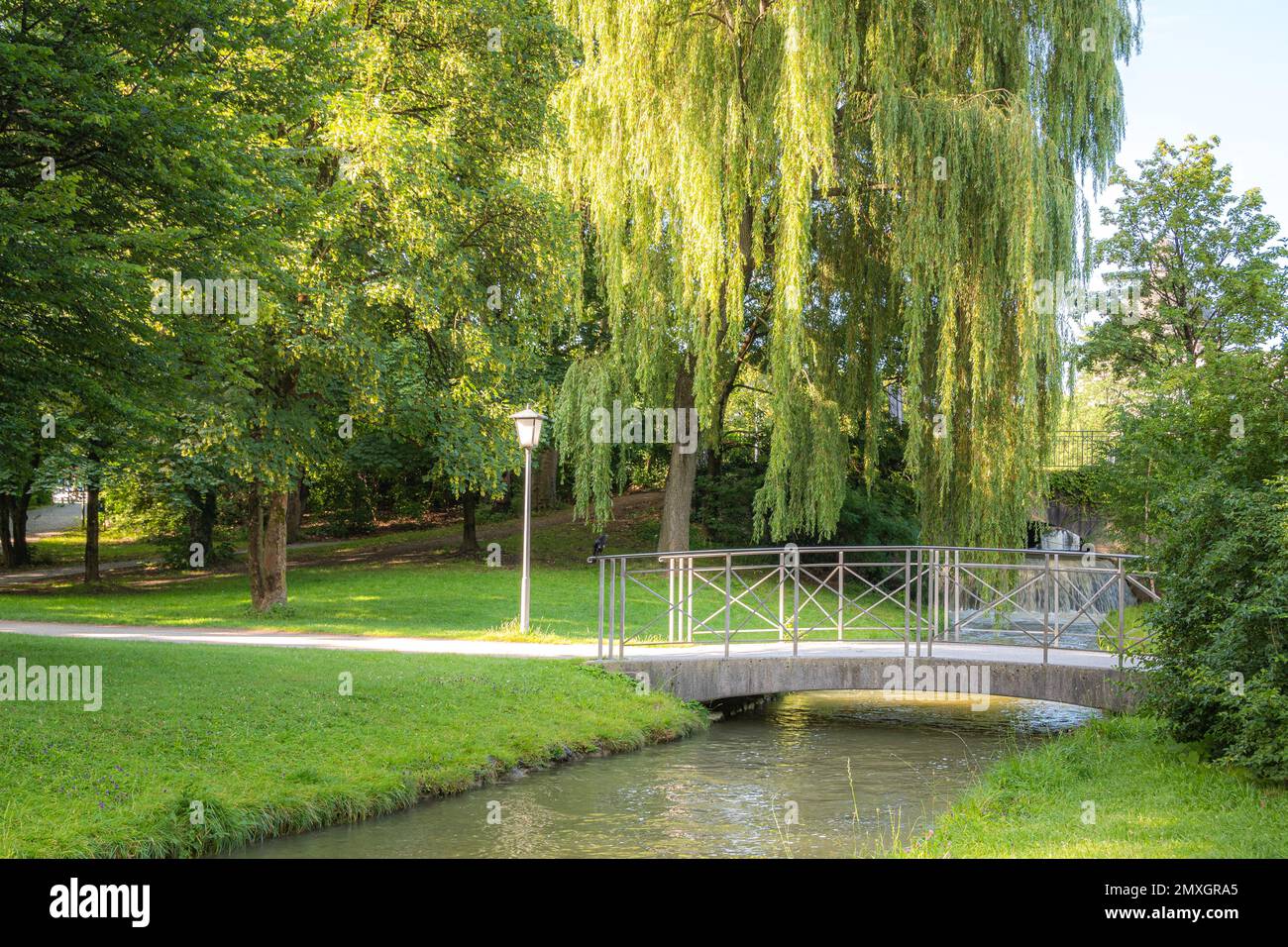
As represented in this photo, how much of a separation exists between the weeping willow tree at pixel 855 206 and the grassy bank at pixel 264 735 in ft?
20.6

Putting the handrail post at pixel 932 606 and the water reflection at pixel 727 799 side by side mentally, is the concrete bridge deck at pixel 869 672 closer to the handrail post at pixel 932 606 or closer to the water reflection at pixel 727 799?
the handrail post at pixel 932 606

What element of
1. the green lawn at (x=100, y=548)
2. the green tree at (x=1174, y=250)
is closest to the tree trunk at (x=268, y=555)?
the green lawn at (x=100, y=548)

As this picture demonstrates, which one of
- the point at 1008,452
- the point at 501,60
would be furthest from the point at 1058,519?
the point at 501,60

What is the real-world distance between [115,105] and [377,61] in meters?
8.95

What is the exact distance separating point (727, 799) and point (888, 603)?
17271 mm

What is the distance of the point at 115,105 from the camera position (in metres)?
10.2

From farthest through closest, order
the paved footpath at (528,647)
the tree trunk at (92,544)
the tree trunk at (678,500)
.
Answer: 1. the tree trunk at (92,544)
2. the tree trunk at (678,500)
3. the paved footpath at (528,647)

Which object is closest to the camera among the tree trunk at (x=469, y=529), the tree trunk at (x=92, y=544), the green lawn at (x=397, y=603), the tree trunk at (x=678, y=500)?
the green lawn at (x=397, y=603)

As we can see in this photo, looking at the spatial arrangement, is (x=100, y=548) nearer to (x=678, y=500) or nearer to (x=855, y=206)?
(x=678, y=500)

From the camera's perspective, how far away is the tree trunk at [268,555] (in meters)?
21.8

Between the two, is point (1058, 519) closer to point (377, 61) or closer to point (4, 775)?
point (377, 61)

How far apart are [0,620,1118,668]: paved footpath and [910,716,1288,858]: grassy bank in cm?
393

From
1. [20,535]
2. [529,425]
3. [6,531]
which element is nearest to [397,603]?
[529,425]

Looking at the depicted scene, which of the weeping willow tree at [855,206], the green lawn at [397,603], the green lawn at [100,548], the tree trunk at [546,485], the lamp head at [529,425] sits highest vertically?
the weeping willow tree at [855,206]
